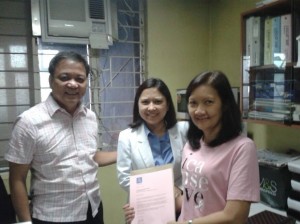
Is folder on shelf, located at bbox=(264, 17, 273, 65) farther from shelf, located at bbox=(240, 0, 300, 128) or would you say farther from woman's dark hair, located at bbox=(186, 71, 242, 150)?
woman's dark hair, located at bbox=(186, 71, 242, 150)

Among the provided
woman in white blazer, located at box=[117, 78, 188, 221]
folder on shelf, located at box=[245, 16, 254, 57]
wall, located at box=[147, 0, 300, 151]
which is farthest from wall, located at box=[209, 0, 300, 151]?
woman in white blazer, located at box=[117, 78, 188, 221]

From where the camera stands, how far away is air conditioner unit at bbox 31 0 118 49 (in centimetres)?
202

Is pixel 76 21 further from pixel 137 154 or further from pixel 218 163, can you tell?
pixel 218 163

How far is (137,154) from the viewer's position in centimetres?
136

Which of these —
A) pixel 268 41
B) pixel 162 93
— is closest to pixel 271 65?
pixel 268 41

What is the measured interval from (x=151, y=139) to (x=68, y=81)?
0.50 meters

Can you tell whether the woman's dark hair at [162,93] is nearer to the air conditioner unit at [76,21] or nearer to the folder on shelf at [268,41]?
the folder on shelf at [268,41]

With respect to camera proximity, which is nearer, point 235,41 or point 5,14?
point 5,14

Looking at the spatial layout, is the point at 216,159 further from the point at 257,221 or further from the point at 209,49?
the point at 209,49

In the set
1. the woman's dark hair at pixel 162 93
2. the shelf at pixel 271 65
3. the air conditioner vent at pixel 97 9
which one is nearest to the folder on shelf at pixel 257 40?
the shelf at pixel 271 65

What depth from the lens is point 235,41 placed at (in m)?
2.25

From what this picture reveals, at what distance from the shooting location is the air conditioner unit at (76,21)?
6.64 ft

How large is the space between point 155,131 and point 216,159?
0.53 meters

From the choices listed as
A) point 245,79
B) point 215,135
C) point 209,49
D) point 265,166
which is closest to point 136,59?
point 209,49
